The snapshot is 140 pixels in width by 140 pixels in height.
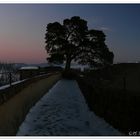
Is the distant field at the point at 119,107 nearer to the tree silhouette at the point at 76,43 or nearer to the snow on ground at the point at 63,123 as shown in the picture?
the snow on ground at the point at 63,123

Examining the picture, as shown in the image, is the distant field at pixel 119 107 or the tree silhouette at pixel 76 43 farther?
the tree silhouette at pixel 76 43

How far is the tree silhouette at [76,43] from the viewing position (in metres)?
48.4

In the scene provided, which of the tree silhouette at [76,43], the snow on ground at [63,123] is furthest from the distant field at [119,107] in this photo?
the tree silhouette at [76,43]

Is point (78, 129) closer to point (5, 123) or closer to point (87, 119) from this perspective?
point (87, 119)

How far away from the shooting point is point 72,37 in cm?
4847

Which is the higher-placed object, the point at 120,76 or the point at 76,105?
the point at 120,76

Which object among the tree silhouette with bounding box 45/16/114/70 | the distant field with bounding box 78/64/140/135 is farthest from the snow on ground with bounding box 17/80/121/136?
the tree silhouette with bounding box 45/16/114/70

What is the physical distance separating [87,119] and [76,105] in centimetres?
365

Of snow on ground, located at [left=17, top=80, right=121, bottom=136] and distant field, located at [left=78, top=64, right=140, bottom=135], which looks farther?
snow on ground, located at [left=17, top=80, right=121, bottom=136]

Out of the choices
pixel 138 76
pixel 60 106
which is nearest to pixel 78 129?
pixel 60 106

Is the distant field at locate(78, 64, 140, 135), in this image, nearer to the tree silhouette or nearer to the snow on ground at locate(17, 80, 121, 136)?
the snow on ground at locate(17, 80, 121, 136)

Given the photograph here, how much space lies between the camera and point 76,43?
48.8 m

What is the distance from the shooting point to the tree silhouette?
48375mm

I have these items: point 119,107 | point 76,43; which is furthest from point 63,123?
point 76,43
